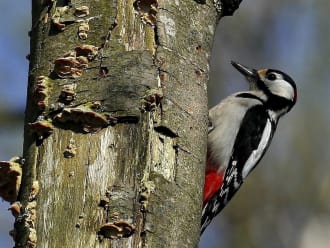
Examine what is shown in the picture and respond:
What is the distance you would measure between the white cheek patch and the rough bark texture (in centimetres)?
239

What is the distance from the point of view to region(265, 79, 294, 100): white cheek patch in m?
5.17

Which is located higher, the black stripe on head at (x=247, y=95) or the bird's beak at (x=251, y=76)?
the bird's beak at (x=251, y=76)

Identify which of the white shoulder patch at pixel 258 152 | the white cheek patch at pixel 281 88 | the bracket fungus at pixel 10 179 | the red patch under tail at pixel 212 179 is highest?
the white cheek patch at pixel 281 88

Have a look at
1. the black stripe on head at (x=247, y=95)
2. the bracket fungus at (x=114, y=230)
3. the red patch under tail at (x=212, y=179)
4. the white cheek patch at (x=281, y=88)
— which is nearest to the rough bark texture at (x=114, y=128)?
the bracket fungus at (x=114, y=230)

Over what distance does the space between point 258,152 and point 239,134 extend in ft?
0.47

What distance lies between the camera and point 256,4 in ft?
28.3

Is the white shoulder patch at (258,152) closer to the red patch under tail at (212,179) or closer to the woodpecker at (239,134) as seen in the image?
the woodpecker at (239,134)

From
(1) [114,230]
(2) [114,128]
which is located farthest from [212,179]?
(1) [114,230]

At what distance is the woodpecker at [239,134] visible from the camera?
4.67 m

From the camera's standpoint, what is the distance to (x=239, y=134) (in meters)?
4.89

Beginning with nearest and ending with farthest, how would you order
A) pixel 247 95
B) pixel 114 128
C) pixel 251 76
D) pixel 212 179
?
pixel 114 128
pixel 212 179
pixel 247 95
pixel 251 76

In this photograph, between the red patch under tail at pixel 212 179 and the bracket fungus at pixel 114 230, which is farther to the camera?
the red patch under tail at pixel 212 179

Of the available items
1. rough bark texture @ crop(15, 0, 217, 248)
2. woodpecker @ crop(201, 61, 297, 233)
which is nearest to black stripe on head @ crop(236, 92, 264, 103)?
woodpecker @ crop(201, 61, 297, 233)

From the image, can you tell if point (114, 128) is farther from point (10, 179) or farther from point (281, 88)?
point (281, 88)
